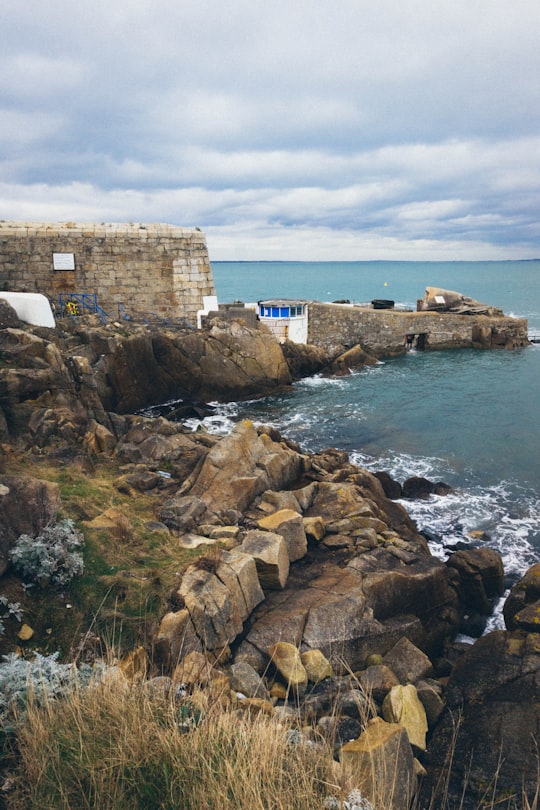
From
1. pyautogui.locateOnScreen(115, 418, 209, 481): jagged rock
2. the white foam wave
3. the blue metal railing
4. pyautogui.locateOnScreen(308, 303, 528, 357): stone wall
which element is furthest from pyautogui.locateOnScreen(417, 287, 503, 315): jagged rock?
pyautogui.locateOnScreen(115, 418, 209, 481): jagged rock

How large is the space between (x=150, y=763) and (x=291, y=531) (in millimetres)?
6129

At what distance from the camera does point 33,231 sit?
2444 centimetres

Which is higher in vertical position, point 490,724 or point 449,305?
point 449,305

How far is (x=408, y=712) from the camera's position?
6.09 m

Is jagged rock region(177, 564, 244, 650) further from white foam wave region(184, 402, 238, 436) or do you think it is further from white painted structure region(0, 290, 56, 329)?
white painted structure region(0, 290, 56, 329)

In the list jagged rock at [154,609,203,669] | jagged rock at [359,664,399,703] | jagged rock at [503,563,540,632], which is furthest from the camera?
jagged rock at [503,563,540,632]

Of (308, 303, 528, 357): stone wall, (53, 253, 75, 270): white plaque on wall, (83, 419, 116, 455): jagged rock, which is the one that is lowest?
(83, 419, 116, 455): jagged rock

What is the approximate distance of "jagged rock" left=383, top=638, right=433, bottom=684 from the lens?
7.13 m

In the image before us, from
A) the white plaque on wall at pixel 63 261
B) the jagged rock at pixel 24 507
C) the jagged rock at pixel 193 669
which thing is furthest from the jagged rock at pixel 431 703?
the white plaque on wall at pixel 63 261

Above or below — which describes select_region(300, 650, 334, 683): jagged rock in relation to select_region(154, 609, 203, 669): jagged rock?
below

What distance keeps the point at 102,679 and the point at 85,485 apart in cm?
643

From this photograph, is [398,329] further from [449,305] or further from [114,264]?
[114,264]

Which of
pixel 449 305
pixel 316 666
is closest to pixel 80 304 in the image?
pixel 316 666

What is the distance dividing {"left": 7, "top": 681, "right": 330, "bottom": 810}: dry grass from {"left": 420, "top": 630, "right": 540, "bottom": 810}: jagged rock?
242cm
